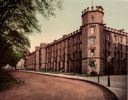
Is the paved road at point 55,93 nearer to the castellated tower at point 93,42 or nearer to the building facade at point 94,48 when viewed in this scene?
the building facade at point 94,48

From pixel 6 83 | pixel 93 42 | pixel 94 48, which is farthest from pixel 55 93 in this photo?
pixel 93 42

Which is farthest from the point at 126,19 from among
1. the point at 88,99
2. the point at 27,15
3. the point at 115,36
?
the point at 115,36

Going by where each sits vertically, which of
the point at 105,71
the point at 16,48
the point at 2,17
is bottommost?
the point at 105,71

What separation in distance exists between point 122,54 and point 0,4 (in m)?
30.4

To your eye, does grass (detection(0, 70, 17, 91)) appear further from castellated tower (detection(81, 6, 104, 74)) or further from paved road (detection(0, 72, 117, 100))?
castellated tower (detection(81, 6, 104, 74))

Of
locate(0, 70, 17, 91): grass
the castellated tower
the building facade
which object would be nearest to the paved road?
locate(0, 70, 17, 91): grass

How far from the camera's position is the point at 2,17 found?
8820 millimetres

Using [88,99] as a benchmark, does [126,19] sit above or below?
above

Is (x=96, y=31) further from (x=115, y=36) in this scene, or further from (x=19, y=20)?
(x=19, y=20)

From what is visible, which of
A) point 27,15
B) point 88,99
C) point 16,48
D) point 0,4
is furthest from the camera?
point 16,48

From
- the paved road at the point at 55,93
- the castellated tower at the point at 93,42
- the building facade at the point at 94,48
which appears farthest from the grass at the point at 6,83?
the castellated tower at the point at 93,42

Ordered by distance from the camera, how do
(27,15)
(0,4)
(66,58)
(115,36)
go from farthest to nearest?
(66,58), (115,36), (27,15), (0,4)

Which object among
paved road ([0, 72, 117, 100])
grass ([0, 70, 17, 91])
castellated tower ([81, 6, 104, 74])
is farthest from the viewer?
castellated tower ([81, 6, 104, 74])

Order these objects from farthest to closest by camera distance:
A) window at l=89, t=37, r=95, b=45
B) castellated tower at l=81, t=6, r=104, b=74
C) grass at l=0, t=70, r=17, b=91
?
window at l=89, t=37, r=95, b=45, castellated tower at l=81, t=6, r=104, b=74, grass at l=0, t=70, r=17, b=91
